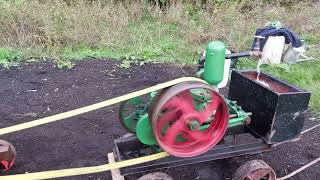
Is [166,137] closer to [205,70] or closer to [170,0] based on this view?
[205,70]

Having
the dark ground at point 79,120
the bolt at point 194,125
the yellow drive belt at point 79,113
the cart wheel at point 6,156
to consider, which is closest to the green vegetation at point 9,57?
the dark ground at point 79,120

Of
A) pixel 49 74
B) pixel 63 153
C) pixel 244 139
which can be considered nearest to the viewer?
pixel 63 153

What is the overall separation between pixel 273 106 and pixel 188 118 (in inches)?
24.9

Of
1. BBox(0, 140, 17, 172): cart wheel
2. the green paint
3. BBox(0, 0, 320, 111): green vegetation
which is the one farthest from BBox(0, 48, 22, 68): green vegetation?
the green paint

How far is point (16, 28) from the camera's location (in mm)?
6258

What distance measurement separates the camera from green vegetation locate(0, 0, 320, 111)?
575cm

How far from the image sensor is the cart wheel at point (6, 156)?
3020 mm

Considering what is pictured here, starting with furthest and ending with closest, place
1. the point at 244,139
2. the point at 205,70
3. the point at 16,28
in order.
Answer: the point at 16,28 → the point at 244,139 → the point at 205,70

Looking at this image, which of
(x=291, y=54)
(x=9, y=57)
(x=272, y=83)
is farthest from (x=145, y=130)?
(x=9, y=57)

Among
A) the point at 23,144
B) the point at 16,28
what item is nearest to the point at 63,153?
the point at 23,144

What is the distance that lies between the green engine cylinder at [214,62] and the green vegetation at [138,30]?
2297mm

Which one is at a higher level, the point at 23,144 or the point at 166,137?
the point at 166,137

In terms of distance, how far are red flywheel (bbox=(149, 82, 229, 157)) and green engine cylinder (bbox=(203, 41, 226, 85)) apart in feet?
0.52

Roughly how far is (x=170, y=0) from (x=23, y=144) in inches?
203
